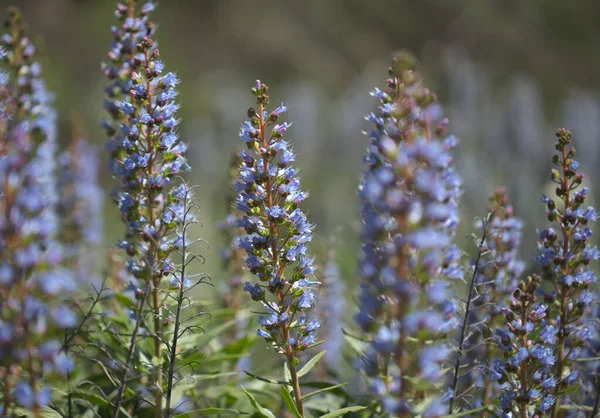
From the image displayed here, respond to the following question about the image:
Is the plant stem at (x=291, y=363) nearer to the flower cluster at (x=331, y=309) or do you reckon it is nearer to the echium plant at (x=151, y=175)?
the echium plant at (x=151, y=175)

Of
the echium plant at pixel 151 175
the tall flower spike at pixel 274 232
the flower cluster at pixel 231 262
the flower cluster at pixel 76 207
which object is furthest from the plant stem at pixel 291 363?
the flower cluster at pixel 76 207

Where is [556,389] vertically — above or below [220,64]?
below

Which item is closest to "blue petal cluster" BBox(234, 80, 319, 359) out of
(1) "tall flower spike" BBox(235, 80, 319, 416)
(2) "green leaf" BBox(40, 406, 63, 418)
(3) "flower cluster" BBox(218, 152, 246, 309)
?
(1) "tall flower spike" BBox(235, 80, 319, 416)

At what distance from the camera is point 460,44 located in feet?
92.9

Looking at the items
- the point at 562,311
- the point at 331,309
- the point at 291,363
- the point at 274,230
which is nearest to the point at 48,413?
the point at 291,363

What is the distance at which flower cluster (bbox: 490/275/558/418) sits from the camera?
3211mm

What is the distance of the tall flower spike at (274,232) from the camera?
10.9 ft

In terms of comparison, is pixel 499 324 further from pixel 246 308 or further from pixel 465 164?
pixel 465 164

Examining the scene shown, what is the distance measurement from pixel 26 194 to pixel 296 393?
1.86m

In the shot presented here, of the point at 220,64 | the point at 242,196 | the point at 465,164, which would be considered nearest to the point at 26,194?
the point at 242,196

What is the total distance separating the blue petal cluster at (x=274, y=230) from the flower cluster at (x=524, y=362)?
3.55ft

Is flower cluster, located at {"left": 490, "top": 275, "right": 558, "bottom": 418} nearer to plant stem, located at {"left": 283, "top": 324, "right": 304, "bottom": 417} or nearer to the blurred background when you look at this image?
plant stem, located at {"left": 283, "top": 324, "right": 304, "bottom": 417}

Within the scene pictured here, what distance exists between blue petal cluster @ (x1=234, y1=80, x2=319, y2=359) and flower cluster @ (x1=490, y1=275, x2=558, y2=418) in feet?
3.55

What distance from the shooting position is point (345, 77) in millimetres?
32969
